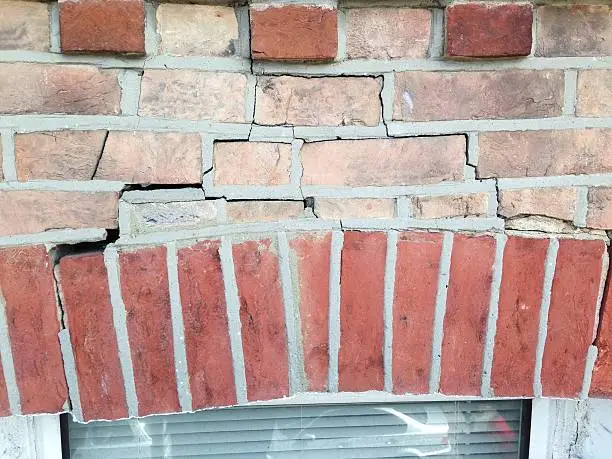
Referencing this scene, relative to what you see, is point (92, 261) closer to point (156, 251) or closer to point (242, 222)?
point (156, 251)

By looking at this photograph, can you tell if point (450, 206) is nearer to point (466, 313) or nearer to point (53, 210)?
point (466, 313)

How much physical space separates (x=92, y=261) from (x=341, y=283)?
1.49 feet

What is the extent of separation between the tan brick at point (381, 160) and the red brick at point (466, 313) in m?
0.15

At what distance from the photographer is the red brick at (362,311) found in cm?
98

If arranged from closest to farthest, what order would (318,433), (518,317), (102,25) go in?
1. (102,25)
2. (518,317)
3. (318,433)

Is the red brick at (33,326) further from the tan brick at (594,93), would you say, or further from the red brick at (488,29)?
the tan brick at (594,93)

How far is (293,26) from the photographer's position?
92cm

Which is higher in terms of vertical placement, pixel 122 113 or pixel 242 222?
pixel 122 113

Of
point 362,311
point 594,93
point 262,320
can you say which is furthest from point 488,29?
point 262,320

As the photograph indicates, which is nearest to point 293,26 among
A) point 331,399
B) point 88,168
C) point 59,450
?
point 88,168

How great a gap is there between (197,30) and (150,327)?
55cm

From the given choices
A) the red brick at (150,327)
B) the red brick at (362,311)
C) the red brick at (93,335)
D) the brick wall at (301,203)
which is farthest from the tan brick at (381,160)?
the red brick at (93,335)

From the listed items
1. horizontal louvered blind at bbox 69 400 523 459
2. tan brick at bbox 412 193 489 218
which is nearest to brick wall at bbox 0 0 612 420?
tan brick at bbox 412 193 489 218

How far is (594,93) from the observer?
99cm
